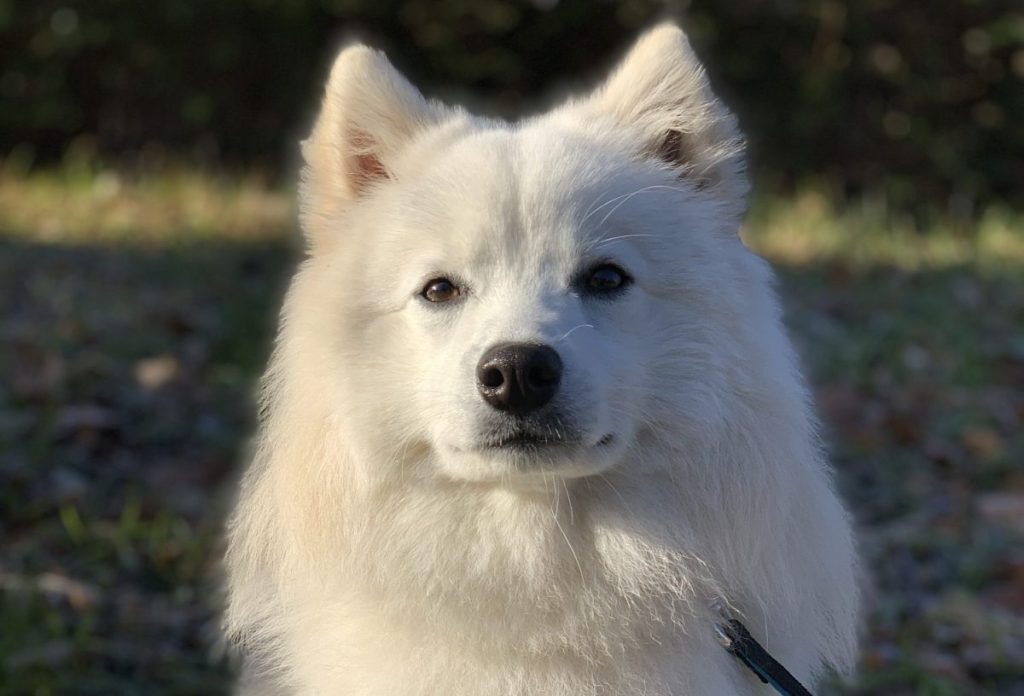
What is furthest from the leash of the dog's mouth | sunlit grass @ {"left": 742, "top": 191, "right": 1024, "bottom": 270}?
sunlit grass @ {"left": 742, "top": 191, "right": 1024, "bottom": 270}

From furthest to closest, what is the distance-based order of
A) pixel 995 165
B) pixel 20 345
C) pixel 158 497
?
1. pixel 995 165
2. pixel 20 345
3. pixel 158 497

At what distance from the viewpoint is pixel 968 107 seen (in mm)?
12633

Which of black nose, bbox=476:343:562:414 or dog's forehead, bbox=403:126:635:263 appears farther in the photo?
dog's forehead, bbox=403:126:635:263

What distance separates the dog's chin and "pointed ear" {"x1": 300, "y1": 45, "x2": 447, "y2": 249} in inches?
31.0

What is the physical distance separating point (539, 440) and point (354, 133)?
99 cm

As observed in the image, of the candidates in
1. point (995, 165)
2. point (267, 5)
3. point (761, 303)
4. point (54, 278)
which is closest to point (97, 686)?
point (761, 303)

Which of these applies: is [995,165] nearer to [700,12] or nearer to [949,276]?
[700,12]

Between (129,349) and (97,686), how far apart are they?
2.81m

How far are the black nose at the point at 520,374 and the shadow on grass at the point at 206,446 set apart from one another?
2116 millimetres

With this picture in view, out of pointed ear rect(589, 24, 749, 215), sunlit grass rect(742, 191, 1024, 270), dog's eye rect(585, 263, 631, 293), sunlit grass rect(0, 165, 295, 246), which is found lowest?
sunlit grass rect(0, 165, 295, 246)

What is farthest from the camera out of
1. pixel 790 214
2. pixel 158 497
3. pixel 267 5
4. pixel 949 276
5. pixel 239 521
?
pixel 267 5

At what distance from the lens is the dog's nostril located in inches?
99.3

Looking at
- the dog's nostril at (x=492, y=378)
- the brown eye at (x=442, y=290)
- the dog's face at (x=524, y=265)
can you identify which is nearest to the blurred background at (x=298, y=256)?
the dog's face at (x=524, y=265)

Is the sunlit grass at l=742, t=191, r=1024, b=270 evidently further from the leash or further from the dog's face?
the leash
